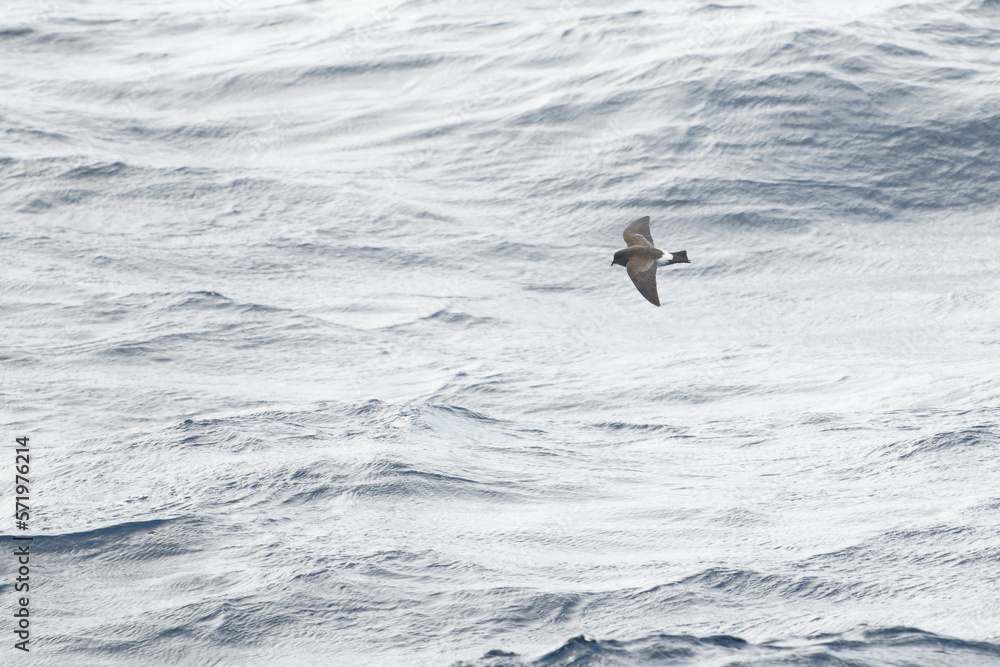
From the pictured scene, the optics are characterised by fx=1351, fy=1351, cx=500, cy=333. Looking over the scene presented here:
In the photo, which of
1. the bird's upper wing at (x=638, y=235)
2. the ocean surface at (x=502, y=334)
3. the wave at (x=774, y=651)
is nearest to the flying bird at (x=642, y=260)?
the bird's upper wing at (x=638, y=235)

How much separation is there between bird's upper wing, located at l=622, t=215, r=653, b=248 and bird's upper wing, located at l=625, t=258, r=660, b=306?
0.52 metres

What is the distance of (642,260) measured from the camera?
Result: 429 inches

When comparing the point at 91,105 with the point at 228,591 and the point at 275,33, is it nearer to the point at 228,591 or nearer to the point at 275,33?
the point at 275,33

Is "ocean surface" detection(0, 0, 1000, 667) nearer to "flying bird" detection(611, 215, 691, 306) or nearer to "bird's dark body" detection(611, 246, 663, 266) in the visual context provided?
"flying bird" detection(611, 215, 691, 306)

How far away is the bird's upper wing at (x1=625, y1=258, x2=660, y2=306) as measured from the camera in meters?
10.3

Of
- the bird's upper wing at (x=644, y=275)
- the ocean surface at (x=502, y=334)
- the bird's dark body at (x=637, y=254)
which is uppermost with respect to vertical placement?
the bird's dark body at (x=637, y=254)

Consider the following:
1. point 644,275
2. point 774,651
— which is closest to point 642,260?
point 644,275

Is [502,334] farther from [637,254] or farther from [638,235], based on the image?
[637,254]

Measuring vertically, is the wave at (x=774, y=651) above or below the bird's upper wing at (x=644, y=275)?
below

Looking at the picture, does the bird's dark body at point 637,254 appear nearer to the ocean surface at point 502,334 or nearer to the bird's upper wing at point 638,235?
the bird's upper wing at point 638,235

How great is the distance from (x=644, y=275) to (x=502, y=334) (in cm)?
402

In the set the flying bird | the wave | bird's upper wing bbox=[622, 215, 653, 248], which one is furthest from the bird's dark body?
the wave

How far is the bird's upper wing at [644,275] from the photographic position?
10.3 m

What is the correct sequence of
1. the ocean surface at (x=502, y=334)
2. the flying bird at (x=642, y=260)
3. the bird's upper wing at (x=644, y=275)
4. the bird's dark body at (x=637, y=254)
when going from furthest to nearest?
the bird's dark body at (x=637, y=254) < the flying bird at (x=642, y=260) < the bird's upper wing at (x=644, y=275) < the ocean surface at (x=502, y=334)
